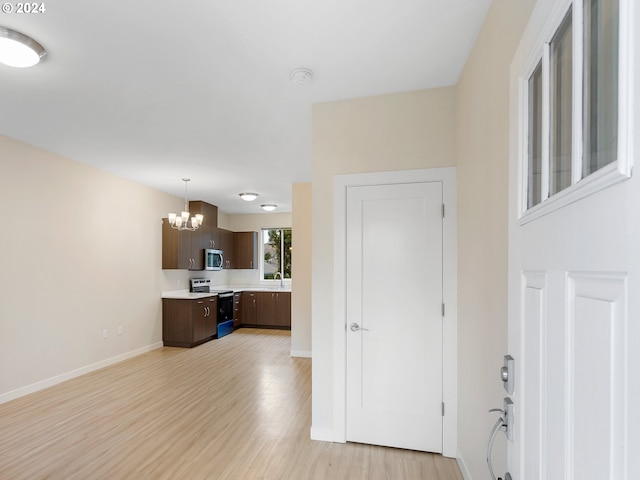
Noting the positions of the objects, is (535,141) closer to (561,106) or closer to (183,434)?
(561,106)

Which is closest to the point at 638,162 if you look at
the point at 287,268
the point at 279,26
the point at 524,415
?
the point at 524,415

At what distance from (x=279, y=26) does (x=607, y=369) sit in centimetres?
205

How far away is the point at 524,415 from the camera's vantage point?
0.90 m

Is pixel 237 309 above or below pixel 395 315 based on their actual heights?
below

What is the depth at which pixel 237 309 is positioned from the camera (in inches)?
301

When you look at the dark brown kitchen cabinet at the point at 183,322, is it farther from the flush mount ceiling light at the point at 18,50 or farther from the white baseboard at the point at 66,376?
the flush mount ceiling light at the point at 18,50

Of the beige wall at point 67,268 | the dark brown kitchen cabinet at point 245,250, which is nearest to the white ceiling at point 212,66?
the beige wall at point 67,268

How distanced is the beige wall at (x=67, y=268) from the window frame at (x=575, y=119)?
15.0 ft

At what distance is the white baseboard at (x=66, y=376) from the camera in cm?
359

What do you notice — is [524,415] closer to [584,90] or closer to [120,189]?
[584,90]

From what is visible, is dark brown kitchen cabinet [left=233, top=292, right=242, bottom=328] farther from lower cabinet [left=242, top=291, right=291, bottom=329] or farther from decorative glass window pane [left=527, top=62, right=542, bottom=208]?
decorative glass window pane [left=527, top=62, right=542, bottom=208]

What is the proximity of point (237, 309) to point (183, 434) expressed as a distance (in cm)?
481

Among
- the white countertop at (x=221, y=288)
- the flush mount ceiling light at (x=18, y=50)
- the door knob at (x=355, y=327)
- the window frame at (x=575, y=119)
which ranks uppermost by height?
the flush mount ceiling light at (x=18, y=50)

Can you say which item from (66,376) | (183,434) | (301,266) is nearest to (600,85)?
(183,434)
